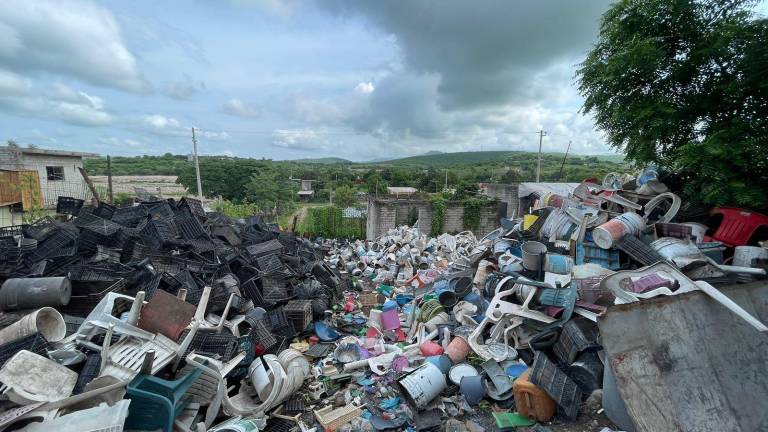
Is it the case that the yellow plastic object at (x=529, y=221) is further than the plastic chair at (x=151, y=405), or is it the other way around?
the yellow plastic object at (x=529, y=221)

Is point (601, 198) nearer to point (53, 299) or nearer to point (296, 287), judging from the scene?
point (296, 287)

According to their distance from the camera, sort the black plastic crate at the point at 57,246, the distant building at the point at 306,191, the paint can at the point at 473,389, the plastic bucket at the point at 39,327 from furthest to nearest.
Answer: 1. the distant building at the point at 306,191
2. the black plastic crate at the point at 57,246
3. the paint can at the point at 473,389
4. the plastic bucket at the point at 39,327

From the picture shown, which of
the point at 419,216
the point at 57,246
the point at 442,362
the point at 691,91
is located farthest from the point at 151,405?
the point at 419,216

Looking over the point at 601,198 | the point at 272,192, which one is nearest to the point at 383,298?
the point at 601,198

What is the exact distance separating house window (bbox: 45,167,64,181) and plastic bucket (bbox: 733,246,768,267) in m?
21.2

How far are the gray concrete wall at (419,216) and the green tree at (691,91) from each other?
720 centimetres

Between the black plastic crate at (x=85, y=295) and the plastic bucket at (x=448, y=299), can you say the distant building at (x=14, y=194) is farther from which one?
the plastic bucket at (x=448, y=299)

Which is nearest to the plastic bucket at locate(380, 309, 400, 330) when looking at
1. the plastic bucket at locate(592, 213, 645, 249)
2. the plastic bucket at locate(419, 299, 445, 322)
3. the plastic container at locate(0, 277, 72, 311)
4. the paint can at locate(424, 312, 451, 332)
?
the plastic bucket at locate(419, 299, 445, 322)

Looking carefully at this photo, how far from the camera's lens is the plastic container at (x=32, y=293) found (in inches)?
141

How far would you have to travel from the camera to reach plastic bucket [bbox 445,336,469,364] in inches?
150

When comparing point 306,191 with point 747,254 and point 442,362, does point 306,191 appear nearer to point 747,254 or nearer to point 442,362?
point 442,362

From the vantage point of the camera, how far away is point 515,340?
3.80 meters

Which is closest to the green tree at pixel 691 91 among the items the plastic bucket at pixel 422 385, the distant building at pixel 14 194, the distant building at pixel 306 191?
the plastic bucket at pixel 422 385

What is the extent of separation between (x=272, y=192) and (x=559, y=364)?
2375 cm
